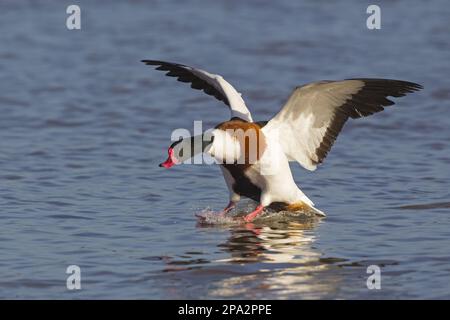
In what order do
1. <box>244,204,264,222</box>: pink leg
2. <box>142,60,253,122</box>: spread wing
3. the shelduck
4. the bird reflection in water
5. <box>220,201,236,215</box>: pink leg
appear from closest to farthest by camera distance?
the bird reflection in water, the shelduck, <box>244,204,264,222</box>: pink leg, <box>220,201,236,215</box>: pink leg, <box>142,60,253,122</box>: spread wing

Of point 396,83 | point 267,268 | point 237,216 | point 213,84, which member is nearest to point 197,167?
point 213,84

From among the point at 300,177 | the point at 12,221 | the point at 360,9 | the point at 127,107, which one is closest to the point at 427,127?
the point at 300,177

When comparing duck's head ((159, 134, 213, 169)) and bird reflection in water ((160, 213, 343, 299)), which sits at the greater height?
duck's head ((159, 134, 213, 169))

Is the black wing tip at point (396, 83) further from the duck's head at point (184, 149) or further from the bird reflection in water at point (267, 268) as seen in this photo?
the duck's head at point (184, 149)

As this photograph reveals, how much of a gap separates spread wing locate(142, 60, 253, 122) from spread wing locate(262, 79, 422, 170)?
17.0 inches

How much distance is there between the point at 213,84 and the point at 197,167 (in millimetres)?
1892

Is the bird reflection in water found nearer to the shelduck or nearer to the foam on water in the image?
the foam on water

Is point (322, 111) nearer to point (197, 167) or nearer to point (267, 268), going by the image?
point (267, 268)

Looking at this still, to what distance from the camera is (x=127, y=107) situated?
16016 mm

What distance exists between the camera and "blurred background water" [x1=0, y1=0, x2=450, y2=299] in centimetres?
820

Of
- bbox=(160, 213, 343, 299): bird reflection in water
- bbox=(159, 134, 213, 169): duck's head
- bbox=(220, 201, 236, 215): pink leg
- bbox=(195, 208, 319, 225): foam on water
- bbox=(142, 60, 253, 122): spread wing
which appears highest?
bbox=(142, 60, 253, 122): spread wing

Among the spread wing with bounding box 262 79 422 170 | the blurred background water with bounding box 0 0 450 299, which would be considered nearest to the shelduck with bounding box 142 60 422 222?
the spread wing with bounding box 262 79 422 170

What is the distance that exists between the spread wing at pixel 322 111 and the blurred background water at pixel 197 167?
686mm

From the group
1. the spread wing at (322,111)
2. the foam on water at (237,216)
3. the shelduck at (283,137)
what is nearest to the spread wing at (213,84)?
the shelduck at (283,137)
